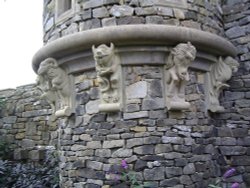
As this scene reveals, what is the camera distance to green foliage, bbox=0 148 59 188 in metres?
5.32

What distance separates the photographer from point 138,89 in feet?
12.6

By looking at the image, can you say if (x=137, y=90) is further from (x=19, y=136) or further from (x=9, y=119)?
(x=9, y=119)

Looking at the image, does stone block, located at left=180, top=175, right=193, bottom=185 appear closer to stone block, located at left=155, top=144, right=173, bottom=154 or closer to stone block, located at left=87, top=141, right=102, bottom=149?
stone block, located at left=155, top=144, right=173, bottom=154

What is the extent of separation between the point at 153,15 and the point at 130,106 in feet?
3.40

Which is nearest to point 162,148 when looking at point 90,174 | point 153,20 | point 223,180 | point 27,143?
point 90,174

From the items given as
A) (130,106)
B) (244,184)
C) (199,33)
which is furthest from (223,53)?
(244,184)

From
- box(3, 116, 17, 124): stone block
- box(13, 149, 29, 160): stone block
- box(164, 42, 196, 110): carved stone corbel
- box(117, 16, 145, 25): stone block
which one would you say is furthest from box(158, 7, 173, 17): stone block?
box(3, 116, 17, 124): stone block

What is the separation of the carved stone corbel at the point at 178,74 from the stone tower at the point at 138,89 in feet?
0.03

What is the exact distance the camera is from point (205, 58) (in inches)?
165

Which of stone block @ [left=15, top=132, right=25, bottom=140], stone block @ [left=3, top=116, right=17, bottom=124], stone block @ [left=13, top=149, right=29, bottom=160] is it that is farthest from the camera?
stone block @ [left=3, top=116, right=17, bottom=124]

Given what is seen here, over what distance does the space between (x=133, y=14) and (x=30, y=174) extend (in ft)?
10.8

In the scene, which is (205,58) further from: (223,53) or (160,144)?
(160,144)

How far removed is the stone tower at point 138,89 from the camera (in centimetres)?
377

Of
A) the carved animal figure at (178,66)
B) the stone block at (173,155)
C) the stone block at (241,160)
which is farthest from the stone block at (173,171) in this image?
the stone block at (241,160)
